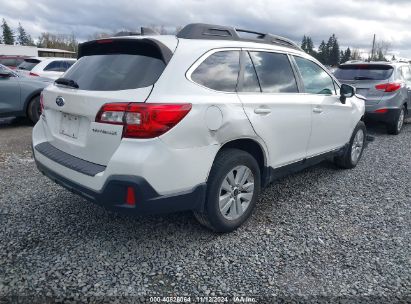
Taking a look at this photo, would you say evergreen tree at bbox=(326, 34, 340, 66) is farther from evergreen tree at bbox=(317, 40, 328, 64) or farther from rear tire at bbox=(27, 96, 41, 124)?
rear tire at bbox=(27, 96, 41, 124)

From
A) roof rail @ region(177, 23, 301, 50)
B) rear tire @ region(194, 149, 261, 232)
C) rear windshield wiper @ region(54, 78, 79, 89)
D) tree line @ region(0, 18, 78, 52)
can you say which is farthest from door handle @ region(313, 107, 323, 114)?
tree line @ region(0, 18, 78, 52)

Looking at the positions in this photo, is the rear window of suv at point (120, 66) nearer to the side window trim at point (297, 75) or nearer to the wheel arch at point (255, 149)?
the wheel arch at point (255, 149)

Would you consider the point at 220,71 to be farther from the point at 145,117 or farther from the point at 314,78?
the point at 314,78

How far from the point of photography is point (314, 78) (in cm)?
411

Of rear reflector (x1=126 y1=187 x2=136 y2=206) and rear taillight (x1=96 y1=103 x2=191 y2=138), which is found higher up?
rear taillight (x1=96 y1=103 x2=191 y2=138)

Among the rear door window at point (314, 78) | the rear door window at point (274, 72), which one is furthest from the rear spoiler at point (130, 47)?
the rear door window at point (314, 78)

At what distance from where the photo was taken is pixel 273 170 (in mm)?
3480

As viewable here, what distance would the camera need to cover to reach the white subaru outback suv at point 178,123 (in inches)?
95.5

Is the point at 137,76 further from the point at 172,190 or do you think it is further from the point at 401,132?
the point at 401,132

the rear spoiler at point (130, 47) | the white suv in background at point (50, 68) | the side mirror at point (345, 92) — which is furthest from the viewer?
the white suv in background at point (50, 68)

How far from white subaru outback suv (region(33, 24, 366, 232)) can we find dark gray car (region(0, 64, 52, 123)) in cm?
476

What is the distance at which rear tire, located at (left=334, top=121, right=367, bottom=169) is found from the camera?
16.5 feet

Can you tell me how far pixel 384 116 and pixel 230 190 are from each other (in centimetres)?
580

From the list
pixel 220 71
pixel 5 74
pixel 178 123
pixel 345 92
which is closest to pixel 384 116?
pixel 345 92
